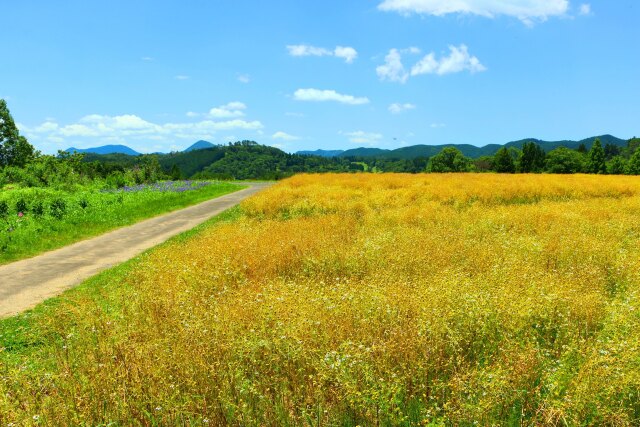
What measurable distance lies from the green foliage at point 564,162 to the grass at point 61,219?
3571 inches

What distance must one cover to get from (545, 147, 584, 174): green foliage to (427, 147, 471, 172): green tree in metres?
21.7

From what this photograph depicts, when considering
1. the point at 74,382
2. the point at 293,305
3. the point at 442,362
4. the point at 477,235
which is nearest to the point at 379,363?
the point at 442,362

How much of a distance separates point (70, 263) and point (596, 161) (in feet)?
335

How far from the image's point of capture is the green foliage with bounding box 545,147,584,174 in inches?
3605

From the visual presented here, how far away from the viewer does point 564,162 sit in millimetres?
92688

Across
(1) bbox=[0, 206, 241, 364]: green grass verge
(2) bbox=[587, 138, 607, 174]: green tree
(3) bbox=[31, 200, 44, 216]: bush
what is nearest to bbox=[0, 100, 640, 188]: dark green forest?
(2) bbox=[587, 138, 607, 174]: green tree

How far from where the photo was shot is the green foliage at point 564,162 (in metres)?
91.6

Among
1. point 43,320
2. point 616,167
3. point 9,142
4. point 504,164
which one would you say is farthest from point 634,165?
point 9,142

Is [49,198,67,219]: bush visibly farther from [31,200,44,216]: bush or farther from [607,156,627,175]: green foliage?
[607,156,627,175]: green foliage

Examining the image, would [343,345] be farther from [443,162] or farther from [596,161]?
[443,162]

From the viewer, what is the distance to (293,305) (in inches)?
215

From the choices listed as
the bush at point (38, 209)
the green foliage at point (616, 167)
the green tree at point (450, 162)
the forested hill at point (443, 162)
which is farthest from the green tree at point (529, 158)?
the bush at point (38, 209)

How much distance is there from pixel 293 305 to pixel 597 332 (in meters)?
3.98

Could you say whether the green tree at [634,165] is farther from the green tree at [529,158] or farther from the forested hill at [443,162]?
the green tree at [529,158]
